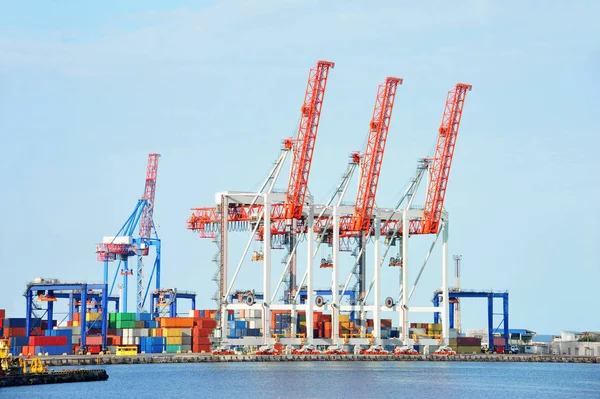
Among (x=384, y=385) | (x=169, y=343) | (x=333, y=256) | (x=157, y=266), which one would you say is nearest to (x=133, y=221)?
(x=157, y=266)

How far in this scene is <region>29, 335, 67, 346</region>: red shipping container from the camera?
13538 centimetres

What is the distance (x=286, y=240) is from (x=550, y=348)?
51498 mm

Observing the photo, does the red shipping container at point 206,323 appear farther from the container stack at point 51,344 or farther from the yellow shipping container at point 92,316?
the container stack at point 51,344

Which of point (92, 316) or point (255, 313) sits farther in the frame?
point (92, 316)

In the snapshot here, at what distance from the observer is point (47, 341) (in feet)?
449

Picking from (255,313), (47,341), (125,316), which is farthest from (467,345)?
(47,341)

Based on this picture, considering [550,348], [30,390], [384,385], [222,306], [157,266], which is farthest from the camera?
[157,266]

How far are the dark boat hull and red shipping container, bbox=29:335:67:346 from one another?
31.7m

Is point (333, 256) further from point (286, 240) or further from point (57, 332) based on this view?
point (57, 332)

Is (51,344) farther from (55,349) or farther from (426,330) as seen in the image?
(426,330)

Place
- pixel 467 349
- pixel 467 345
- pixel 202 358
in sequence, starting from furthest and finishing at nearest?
pixel 467 345
pixel 467 349
pixel 202 358

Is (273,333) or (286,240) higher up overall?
(286,240)

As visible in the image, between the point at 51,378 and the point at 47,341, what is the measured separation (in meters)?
40.1

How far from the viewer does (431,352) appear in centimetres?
14562
